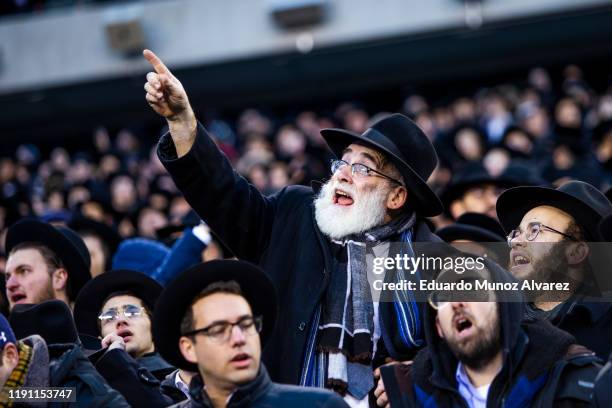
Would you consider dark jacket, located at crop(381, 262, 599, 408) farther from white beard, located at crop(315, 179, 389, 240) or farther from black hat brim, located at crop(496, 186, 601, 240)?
black hat brim, located at crop(496, 186, 601, 240)

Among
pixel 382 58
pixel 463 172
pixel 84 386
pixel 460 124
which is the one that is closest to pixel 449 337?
pixel 84 386

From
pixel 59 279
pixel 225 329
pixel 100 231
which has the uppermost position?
pixel 100 231

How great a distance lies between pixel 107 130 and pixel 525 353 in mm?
14429

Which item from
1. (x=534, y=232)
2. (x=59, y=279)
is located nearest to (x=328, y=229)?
(x=534, y=232)

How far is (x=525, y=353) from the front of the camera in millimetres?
4684

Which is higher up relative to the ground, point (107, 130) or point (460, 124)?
point (107, 130)

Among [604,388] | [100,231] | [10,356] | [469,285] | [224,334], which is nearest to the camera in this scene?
[604,388]

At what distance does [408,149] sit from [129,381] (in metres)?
1.64

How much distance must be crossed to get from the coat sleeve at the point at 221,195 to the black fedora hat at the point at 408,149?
0.54m

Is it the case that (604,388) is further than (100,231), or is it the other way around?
(100,231)

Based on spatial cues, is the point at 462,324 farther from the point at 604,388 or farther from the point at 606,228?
the point at 606,228

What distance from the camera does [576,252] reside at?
574 cm

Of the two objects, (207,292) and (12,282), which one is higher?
(12,282)

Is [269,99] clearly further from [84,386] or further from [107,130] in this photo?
[84,386]
